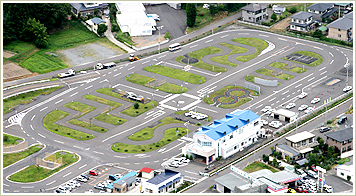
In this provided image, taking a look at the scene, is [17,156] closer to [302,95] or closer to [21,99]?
[21,99]

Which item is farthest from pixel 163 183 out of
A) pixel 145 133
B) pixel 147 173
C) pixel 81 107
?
pixel 81 107

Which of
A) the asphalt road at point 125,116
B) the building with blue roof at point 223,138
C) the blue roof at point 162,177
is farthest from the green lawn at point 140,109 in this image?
the blue roof at point 162,177

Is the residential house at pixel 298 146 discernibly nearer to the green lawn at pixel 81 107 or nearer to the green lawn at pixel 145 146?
the green lawn at pixel 145 146

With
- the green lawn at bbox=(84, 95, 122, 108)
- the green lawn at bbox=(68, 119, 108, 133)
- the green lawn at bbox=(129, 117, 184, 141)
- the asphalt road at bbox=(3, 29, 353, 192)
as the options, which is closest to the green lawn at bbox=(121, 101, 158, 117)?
the asphalt road at bbox=(3, 29, 353, 192)

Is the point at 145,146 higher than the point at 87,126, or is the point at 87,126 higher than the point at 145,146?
the point at 87,126

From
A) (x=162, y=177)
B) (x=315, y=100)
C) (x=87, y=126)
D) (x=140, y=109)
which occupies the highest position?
(x=315, y=100)

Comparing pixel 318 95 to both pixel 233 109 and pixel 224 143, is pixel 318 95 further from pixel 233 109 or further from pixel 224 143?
pixel 224 143
